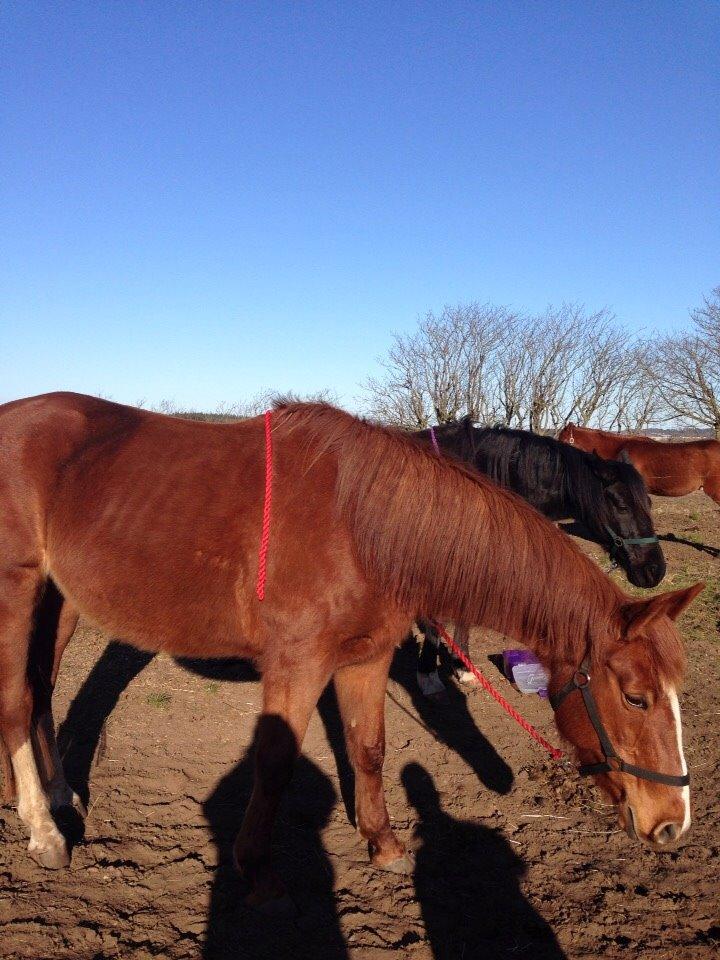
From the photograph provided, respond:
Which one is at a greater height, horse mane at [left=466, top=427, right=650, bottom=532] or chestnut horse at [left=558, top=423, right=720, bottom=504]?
chestnut horse at [left=558, top=423, right=720, bottom=504]

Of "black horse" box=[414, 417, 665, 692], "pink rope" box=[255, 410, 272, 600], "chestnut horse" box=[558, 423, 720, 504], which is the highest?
"chestnut horse" box=[558, 423, 720, 504]

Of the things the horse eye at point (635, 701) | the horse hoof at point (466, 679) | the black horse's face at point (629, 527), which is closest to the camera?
→ the horse eye at point (635, 701)

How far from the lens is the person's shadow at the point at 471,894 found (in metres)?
2.46

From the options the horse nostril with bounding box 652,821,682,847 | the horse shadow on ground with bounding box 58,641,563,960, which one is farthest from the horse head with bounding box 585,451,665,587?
the horse nostril with bounding box 652,821,682,847

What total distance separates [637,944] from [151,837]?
2289 mm

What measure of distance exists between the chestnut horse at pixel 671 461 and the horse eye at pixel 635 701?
872 cm

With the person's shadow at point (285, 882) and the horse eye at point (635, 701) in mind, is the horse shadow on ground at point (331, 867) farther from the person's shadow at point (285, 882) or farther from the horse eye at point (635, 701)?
the horse eye at point (635, 701)

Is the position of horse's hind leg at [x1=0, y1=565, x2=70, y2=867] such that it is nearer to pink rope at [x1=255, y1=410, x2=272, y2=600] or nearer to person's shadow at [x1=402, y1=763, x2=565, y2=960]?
Result: pink rope at [x1=255, y1=410, x2=272, y2=600]

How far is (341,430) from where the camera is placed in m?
2.88

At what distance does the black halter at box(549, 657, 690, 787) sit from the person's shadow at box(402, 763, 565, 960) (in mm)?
718

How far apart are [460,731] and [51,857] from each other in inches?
105

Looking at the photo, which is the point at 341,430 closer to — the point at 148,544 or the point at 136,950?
the point at 148,544

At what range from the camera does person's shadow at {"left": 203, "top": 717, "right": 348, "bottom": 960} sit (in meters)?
2.43

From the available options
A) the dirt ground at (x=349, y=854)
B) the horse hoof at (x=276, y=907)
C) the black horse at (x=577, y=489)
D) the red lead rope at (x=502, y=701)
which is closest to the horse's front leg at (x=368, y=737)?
the dirt ground at (x=349, y=854)
